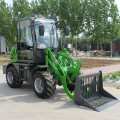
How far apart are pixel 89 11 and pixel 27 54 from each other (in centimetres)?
2152

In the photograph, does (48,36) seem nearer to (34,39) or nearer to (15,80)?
(34,39)

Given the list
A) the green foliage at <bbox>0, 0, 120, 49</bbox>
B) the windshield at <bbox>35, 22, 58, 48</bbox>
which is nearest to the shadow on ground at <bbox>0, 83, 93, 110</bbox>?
the windshield at <bbox>35, 22, 58, 48</bbox>

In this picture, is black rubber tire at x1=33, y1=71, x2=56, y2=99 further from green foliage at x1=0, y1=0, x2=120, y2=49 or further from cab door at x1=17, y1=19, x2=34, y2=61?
green foliage at x1=0, y1=0, x2=120, y2=49

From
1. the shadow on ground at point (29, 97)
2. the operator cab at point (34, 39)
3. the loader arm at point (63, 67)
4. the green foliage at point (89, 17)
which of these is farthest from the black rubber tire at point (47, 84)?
the green foliage at point (89, 17)

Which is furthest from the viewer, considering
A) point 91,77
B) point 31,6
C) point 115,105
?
point 31,6

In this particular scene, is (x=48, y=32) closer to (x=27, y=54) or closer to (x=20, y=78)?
(x=27, y=54)

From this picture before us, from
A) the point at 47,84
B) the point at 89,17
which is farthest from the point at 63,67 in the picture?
the point at 89,17

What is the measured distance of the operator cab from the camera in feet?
22.9

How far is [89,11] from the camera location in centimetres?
2720

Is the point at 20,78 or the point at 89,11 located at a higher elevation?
the point at 89,11

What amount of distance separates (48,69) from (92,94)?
1.72 meters

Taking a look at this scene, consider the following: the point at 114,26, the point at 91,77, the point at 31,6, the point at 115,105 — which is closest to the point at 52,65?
the point at 91,77

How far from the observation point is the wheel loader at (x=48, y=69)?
19.5 ft

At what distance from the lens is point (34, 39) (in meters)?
6.96
